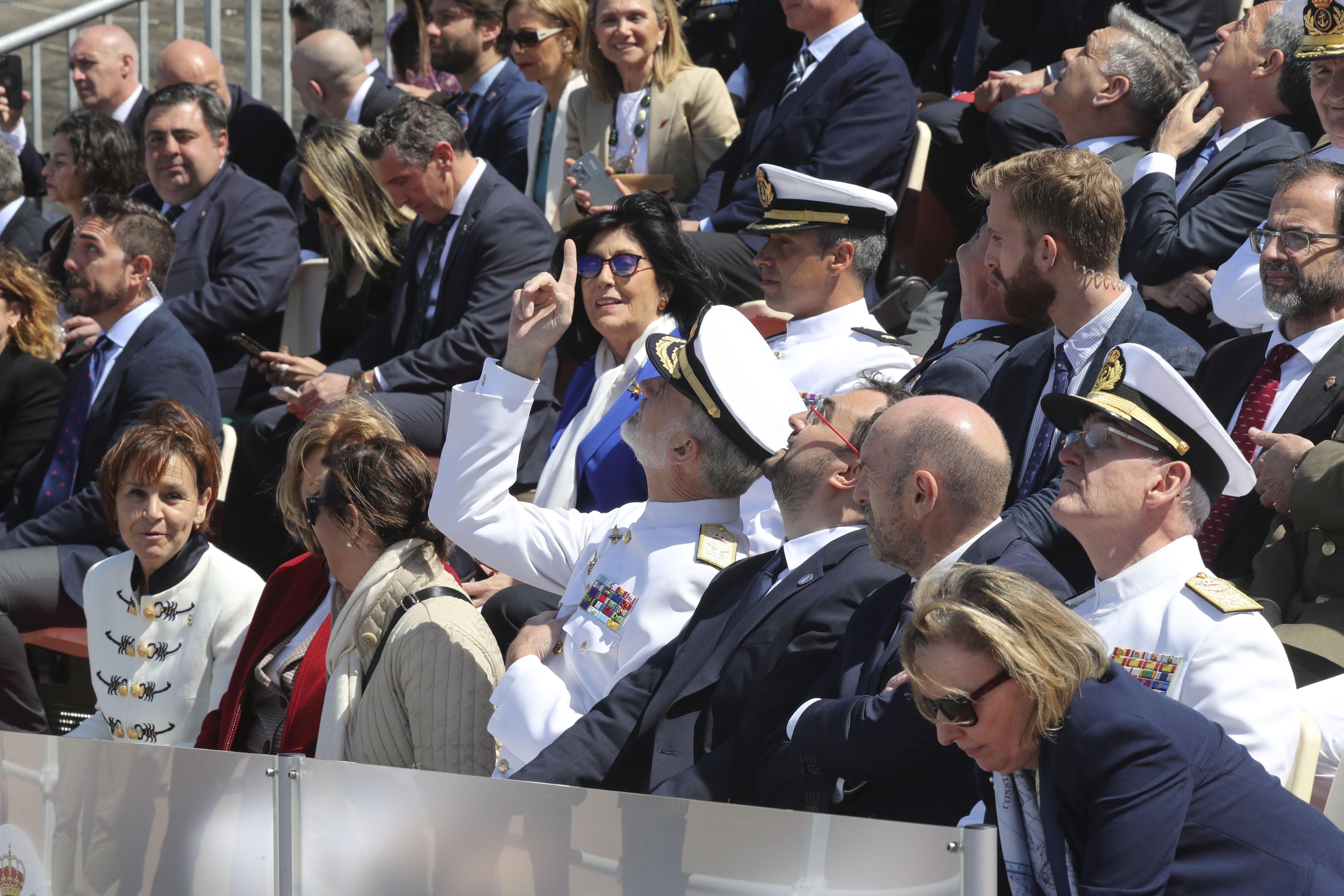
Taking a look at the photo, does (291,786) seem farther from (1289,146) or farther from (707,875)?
(1289,146)

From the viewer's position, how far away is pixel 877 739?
8.43ft

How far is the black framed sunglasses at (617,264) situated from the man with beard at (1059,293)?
48.3 inches

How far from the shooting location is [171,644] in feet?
14.6

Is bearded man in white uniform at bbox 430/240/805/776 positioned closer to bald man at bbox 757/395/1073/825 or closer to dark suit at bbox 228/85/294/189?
bald man at bbox 757/395/1073/825

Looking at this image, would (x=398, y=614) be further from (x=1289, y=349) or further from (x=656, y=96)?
(x=656, y=96)

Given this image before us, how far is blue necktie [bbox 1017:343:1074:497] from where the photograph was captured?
363 cm

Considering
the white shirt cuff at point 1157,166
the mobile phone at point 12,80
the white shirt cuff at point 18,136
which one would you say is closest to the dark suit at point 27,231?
the white shirt cuff at point 18,136

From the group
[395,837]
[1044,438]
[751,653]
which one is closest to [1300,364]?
[1044,438]

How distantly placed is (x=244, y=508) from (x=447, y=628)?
2971mm

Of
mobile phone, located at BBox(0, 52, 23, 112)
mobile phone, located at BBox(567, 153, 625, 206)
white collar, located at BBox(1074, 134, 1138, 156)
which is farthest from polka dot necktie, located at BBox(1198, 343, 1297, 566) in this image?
mobile phone, located at BBox(0, 52, 23, 112)

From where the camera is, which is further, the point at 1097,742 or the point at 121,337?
the point at 121,337

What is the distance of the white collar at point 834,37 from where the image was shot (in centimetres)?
602

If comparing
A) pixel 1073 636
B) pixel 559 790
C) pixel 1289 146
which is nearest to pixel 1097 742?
pixel 1073 636

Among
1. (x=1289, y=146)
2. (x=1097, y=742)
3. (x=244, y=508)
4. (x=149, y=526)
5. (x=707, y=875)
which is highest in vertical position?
(x=1289, y=146)
